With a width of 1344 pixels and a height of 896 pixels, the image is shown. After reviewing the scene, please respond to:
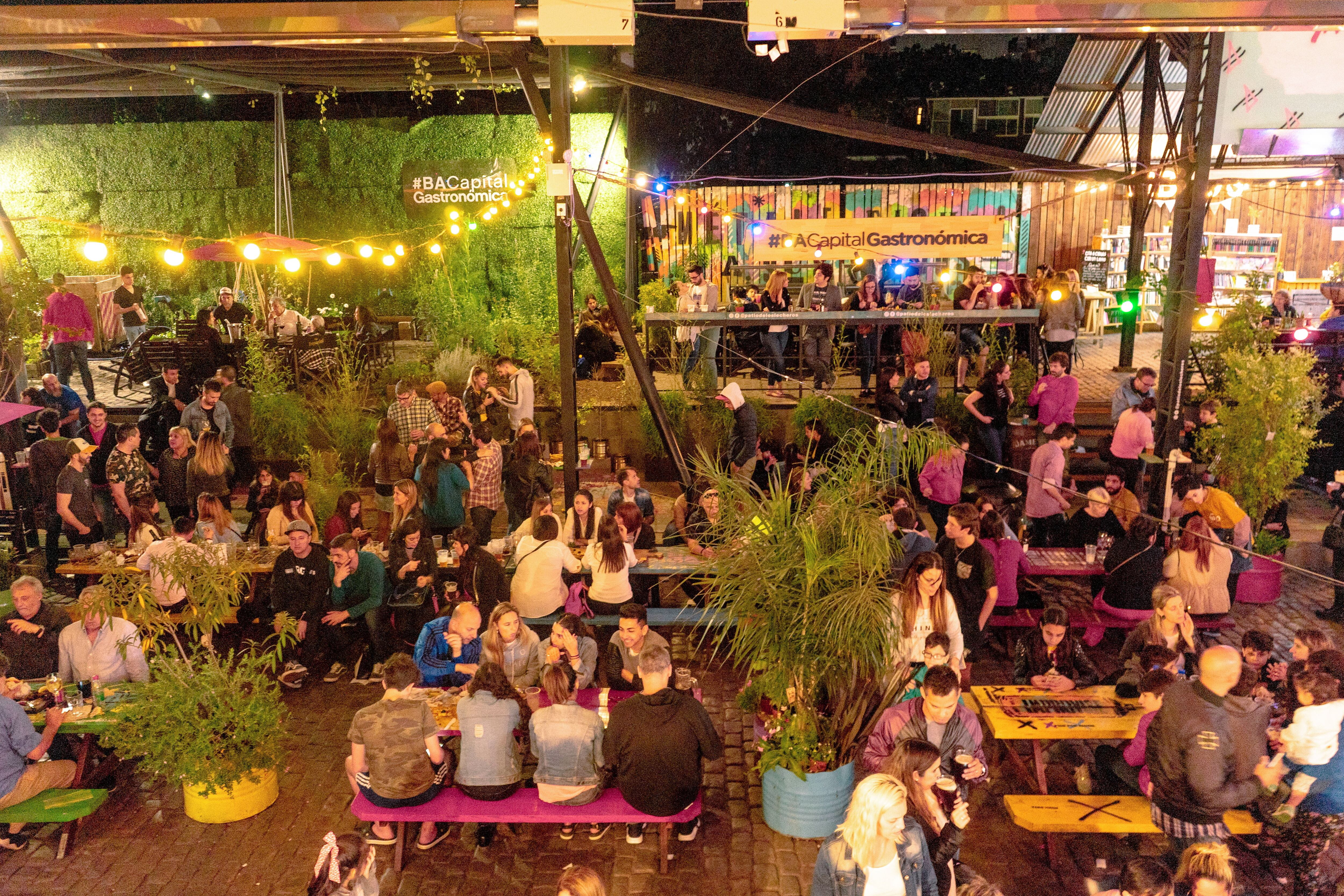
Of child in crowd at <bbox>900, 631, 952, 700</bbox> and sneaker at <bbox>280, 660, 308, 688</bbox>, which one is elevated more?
child in crowd at <bbox>900, 631, 952, 700</bbox>

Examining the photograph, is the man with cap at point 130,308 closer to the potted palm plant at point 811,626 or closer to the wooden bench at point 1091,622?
the potted palm plant at point 811,626

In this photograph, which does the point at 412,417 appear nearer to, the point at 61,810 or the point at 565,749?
the point at 61,810

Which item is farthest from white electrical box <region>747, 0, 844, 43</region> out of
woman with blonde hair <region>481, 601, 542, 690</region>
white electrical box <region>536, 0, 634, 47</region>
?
woman with blonde hair <region>481, 601, 542, 690</region>

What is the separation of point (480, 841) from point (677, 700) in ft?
4.72

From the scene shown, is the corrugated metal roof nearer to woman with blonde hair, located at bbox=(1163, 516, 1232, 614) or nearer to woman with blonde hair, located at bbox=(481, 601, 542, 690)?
woman with blonde hair, located at bbox=(1163, 516, 1232, 614)

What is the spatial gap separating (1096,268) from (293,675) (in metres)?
15.0

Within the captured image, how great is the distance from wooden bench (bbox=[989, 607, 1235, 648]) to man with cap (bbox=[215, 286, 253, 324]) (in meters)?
10.5

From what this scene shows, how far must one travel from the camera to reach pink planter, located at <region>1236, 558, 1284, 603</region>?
8289 mm

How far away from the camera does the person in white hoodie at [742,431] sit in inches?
387

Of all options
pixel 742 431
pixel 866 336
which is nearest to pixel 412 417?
pixel 742 431

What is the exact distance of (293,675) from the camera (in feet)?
23.6

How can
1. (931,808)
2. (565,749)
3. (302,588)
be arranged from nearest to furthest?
(931,808), (565,749), (302,588)

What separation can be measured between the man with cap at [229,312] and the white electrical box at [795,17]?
10.2 meters

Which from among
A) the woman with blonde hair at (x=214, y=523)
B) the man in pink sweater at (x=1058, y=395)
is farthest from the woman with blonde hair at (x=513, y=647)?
the man in pink sweater at (x=1058, y=395)
